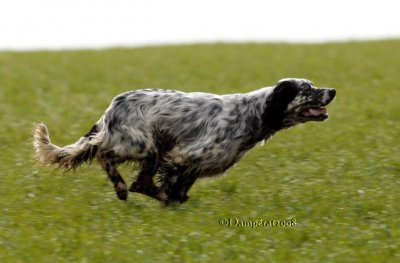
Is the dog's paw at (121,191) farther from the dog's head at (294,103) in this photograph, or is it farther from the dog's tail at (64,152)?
the dog's head at (294,103)

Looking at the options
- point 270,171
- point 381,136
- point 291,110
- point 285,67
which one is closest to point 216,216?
point 291,110

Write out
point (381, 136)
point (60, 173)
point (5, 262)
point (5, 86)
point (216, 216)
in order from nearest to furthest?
1. point (5, 262)
2. point (216, 216)
3. point (60, 173)
4. point (381, 136)
5. point (5, 86)

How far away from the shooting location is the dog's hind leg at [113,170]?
11008 mm

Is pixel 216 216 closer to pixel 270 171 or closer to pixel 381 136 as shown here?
pixel 270 171

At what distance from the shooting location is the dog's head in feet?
35.7

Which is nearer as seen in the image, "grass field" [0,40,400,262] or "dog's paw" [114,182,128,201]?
"grass field" [0,40,400,262]

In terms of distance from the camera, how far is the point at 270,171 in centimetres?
1352

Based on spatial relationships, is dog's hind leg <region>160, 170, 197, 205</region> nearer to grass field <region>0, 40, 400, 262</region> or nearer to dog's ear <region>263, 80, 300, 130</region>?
grass field <region>0, 40, 400, 262</region>

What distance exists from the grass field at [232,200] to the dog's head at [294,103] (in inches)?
41.5

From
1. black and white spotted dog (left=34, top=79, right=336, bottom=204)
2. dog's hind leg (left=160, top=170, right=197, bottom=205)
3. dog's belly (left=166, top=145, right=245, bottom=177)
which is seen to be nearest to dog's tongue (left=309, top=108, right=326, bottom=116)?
black and white spotted dog (left=34, top=79, right=336, bottom=204)

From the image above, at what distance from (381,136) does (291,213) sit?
6064 millimetres

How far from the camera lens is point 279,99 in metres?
10.9

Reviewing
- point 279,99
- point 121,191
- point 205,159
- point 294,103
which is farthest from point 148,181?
point 294,103

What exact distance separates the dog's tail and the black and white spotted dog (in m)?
0.20
